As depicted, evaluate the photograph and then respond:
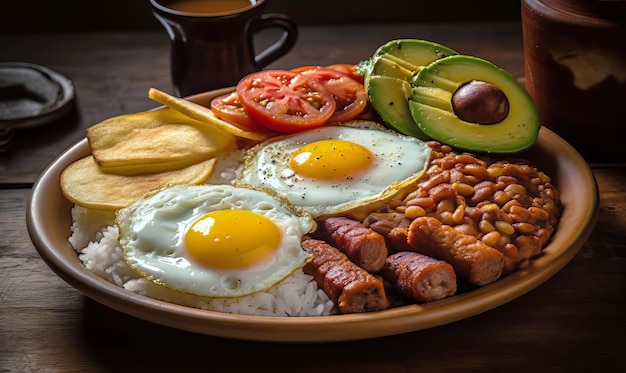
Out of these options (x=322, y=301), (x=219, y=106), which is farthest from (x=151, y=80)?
(x=322, y=301)

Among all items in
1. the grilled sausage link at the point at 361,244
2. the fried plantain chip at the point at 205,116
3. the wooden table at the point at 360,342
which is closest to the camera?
the wooden table at the point at 360,342

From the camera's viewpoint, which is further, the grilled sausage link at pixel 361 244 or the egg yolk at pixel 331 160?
the egg yolk at pixel 331 160

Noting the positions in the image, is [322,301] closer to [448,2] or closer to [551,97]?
[551,97]

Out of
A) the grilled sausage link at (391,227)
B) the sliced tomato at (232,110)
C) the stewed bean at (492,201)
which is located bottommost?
the stewed bean at (492,201)

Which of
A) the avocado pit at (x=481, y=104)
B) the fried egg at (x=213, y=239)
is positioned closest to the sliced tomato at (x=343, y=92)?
the avocado pit at (x=481, y=104)

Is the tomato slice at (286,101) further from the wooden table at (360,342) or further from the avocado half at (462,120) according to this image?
the wooden table at (360,342)

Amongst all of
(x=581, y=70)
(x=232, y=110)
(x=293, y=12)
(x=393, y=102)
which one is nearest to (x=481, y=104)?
(x=393, y=102)
